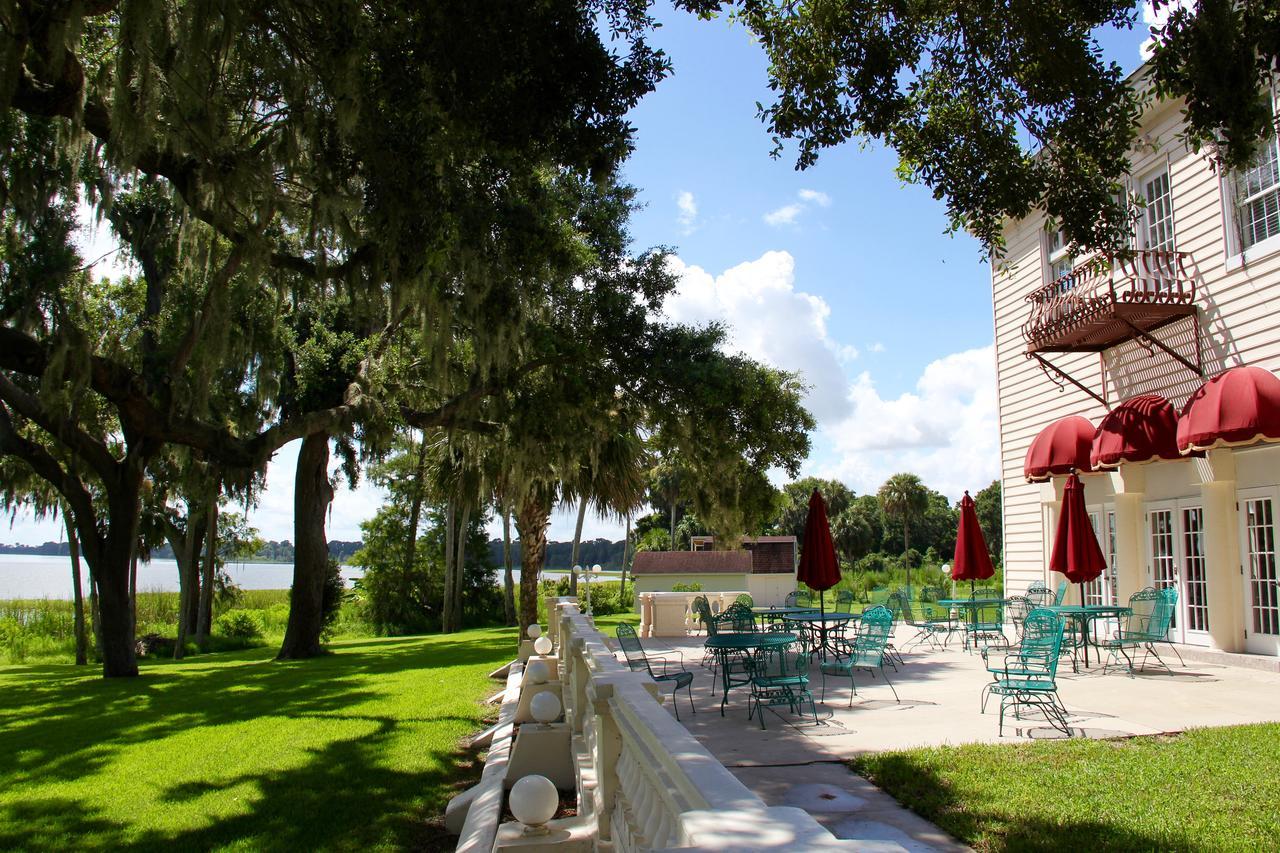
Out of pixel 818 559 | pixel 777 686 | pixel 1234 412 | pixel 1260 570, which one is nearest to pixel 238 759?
pixel 777 686

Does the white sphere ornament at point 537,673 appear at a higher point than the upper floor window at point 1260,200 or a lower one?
lower

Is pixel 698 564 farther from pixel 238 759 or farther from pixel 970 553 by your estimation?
pixel 238 759

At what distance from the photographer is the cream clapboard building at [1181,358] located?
11.1 m

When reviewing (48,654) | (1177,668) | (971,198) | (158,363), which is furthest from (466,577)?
(971,198)

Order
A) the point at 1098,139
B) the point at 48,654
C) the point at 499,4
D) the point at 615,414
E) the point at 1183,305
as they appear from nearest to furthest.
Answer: the point at 499,4 < the point at 1098,139 < the point at 1183,305 < the point at 615,414 < the point at 48,654

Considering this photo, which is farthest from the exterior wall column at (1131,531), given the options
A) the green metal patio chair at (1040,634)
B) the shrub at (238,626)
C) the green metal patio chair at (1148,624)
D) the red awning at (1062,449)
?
the shrub at (238,626)

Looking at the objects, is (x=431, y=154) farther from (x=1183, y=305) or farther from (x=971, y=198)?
(x=1183, y=305)

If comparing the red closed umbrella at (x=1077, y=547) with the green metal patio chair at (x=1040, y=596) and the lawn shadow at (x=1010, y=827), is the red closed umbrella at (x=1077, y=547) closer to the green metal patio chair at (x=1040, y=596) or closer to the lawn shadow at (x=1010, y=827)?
the green metal patio chair at (x=1040, y=596)

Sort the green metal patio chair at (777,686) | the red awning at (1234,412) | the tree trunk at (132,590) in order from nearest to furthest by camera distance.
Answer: the green metal patio chair at (777,686) < the red awning at (1234,412) < the tree trunk at (132,590)

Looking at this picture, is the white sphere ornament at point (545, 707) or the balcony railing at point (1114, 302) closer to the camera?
the white sphere ornament at point (545, 707)

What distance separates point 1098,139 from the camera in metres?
6.50

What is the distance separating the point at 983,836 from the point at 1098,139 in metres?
5.15

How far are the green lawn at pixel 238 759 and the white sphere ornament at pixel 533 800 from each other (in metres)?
2.05

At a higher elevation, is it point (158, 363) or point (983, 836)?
point (158, 363)
